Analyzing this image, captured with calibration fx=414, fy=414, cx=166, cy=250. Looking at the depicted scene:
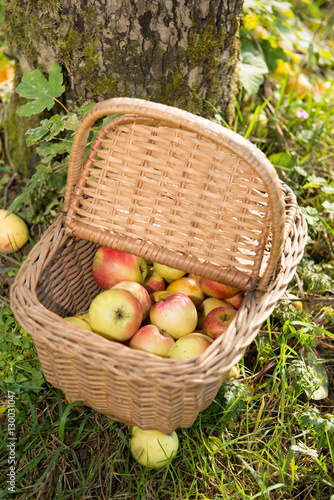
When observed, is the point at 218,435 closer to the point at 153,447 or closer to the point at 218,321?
the point at 153,447

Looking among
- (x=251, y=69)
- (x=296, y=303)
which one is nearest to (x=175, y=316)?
(x=296, y=303)

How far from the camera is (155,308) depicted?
1.54 metres

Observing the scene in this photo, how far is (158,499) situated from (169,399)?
48 centimetres

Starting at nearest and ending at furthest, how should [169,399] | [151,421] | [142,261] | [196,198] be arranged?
[169,399], [151,421], [196,198], [142,261]

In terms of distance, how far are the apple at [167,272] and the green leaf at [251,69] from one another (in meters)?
1.32

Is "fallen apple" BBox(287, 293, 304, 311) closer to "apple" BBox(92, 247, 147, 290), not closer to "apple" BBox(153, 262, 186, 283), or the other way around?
"apple" BBox(153, 262, 186, 283)

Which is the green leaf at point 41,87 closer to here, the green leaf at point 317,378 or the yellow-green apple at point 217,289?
the yellow-green apple at point 217,289

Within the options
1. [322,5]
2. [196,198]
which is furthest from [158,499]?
[322,5]

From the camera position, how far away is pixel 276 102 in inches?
115

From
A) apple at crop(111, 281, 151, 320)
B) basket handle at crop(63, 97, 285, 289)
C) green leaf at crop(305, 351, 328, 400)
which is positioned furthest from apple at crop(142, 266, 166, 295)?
green leaf at crop(305, 351, 328, 400)

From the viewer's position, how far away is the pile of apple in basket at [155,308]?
1426 millimetres

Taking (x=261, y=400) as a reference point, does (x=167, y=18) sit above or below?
above

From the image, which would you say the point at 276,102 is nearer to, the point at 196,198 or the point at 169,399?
the point at 196,198

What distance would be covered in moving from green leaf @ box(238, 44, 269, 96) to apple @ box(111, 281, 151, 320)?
4.92ft
